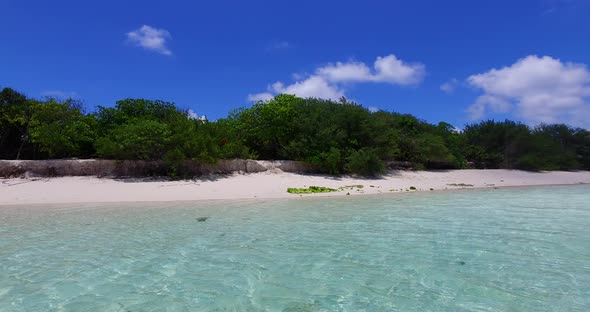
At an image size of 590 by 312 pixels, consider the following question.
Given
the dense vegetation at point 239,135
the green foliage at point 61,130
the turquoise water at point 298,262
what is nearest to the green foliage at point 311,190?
the dense vegetation at point 239,135

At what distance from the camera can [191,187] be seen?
17.3m

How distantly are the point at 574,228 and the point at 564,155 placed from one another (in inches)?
1356

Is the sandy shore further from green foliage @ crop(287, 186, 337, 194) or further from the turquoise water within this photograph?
the turquoise water

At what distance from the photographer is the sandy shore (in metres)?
15.1

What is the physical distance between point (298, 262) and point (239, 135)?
2078 cm

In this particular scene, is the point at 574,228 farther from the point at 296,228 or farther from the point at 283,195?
the point at 283,195

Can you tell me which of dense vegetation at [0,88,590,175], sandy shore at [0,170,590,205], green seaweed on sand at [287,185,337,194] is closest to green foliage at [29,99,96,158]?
dense vegetation at [0,88,590,175]

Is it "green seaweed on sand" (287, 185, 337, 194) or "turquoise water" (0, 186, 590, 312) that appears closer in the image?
"turquoise water" (0, 186, 590, 312)

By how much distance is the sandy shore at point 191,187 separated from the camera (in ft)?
49.4

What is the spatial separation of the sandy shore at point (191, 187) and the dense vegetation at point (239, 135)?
1639 mm

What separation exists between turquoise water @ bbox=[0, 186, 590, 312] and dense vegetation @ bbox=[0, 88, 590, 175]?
361 inches

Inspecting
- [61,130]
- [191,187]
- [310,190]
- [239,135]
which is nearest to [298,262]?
[310,190]

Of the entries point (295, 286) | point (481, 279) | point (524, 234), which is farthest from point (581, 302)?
point (524, 234)

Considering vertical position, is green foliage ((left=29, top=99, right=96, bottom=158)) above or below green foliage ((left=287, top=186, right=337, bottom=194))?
above
